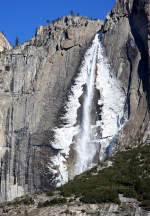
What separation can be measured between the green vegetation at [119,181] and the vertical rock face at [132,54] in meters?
4.30

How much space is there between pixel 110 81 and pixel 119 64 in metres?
1.85

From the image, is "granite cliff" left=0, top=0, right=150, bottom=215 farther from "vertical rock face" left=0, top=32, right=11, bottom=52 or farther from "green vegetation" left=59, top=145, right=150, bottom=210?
"vertical rock face" left=0, top=32, right=11, bottom=52

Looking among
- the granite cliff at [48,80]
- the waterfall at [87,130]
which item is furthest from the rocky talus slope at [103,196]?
the waterfall at [87,130]

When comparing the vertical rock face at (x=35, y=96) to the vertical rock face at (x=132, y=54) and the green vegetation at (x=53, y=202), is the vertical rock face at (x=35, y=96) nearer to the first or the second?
the vertical rock face at (x=132, y=54)

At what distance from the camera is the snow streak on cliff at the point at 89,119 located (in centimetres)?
4891

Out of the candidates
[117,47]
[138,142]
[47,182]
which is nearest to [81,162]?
[47,182]

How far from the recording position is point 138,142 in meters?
43.3

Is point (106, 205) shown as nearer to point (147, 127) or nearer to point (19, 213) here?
point (19, 213)

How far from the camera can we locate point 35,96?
55156 mm

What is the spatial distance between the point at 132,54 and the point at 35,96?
38.5ft

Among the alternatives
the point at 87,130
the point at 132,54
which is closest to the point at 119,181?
the point at 87,130

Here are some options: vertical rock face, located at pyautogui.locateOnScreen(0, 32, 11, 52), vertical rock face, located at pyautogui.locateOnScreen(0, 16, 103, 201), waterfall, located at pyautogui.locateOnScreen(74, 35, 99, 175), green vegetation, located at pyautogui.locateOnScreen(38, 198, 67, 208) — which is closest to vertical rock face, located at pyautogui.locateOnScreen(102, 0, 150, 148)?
waterfall, located at pyautogui.locateOnScreen(74, 35, 99, 175)

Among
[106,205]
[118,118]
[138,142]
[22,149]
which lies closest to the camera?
[106,205]

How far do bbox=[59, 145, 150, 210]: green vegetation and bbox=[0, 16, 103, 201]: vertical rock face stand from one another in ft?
40.2
